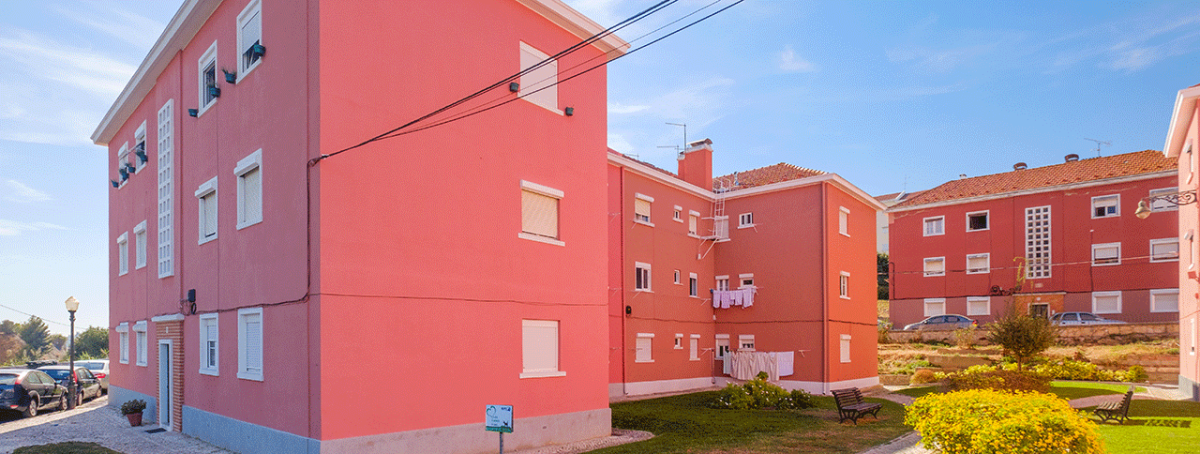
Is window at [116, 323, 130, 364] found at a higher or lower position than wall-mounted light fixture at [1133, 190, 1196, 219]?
lower

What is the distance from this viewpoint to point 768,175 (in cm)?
3070

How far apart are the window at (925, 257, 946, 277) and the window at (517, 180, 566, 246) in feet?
116

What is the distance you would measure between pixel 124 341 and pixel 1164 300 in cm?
4521

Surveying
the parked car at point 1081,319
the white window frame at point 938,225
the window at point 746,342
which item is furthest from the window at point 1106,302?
the window at point 746,342

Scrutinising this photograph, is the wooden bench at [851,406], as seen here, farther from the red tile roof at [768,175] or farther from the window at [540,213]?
the red tile roof at [768,175]

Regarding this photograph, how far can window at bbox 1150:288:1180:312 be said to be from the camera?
35.5 m

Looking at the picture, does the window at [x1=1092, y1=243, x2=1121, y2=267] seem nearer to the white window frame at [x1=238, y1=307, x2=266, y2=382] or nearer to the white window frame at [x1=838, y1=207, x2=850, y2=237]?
the white window frame at [x1=838, y1=207, x2=850, y2=237]

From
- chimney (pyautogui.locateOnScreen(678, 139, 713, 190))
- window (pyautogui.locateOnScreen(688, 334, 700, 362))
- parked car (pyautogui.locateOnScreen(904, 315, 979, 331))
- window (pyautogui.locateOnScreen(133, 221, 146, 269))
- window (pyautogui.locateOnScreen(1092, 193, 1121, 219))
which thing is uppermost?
chimney (pyautogui.locateOnScreen(678, 139, 713, 190))

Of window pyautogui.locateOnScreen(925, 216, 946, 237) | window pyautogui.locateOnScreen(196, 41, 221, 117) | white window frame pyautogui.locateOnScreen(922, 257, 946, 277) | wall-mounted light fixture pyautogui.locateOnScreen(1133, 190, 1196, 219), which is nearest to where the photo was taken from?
window pyautogui.locateOnScreen(196, 41, 221, 117)

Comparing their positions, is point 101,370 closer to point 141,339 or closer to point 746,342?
point 141,339

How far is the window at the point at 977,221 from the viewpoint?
41344 mm

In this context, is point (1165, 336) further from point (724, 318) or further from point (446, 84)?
point (446, 84)

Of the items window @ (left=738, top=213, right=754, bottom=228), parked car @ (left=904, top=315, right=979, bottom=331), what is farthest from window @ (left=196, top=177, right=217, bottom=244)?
parked car @ (left=904, top=315, right=979, bottom=331)

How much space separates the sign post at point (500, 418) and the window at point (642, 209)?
1694cm
